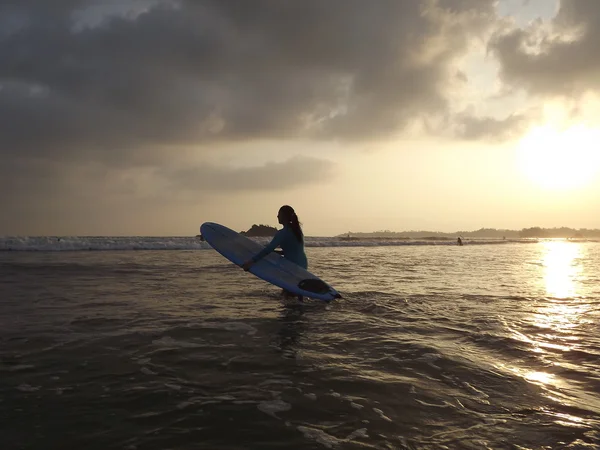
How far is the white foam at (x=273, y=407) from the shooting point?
11.8ft

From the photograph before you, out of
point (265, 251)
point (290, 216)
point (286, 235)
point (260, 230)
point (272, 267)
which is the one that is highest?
point (260, 230)

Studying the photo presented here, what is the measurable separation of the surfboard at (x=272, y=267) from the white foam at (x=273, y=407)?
510 cm

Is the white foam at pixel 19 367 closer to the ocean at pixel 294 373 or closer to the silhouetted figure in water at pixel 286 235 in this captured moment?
the ocean at pixel 294 373

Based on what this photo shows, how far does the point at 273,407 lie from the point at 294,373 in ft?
2.96

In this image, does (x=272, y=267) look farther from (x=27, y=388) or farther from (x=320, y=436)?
(x=320, y=436)

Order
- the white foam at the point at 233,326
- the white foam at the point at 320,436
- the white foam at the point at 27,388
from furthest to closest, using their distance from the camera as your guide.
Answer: the white foam at the point at 233,326, the white foam at the point at 27,388, the white foam at the point at 320,436

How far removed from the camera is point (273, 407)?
3.70 metres

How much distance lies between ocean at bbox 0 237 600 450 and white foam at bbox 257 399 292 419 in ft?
0.06

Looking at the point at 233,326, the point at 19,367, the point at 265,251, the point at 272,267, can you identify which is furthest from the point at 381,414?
the point at 272,267

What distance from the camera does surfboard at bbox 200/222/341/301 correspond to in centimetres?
896

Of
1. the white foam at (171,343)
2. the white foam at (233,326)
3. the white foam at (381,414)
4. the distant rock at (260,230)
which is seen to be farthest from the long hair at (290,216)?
the distant rock at (260,230)

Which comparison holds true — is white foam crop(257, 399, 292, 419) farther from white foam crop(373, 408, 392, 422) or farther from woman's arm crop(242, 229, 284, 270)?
woman's arm crop(242, 229, 284, 270)

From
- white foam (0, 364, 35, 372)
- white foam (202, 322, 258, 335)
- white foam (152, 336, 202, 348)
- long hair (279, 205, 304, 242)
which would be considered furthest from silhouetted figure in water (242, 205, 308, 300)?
white foam (0, 364, 35, 372)

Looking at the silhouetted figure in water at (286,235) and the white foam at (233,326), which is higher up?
the silhouetted figure in water at (286,235)
